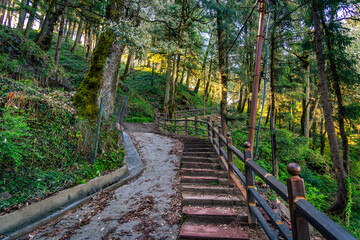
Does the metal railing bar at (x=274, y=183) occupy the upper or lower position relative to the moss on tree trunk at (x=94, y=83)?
lower

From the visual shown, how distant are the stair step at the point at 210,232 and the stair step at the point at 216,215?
16 centimetres

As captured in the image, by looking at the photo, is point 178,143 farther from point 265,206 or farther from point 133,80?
point 133,80

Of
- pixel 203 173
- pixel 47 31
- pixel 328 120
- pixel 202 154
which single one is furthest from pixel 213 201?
pixel 47 31

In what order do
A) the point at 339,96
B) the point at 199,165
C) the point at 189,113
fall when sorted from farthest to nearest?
the point at 189,113, the point at 339,96, the point at 199,165

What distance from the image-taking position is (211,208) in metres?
3.51

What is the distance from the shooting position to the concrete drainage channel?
2970 millimetres

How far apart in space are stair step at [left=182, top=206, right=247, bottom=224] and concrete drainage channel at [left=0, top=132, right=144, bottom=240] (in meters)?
2.58

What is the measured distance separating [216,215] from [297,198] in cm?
189

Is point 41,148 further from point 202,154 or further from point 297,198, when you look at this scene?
point 297,198

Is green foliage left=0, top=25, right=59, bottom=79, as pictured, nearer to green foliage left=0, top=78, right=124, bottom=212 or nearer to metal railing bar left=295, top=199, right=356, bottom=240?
green foliage left=0, top=78, right=124, bottom=212

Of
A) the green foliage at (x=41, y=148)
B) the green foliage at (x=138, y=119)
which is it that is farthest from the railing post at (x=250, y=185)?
the green foliage at (x=138, y=119)

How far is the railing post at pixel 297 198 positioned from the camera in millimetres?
1611

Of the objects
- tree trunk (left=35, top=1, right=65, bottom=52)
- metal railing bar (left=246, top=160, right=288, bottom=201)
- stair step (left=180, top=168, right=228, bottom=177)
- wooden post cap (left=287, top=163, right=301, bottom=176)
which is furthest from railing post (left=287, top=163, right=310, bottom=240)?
tree trunk (left=35, top=1, right=65, bottom=52)

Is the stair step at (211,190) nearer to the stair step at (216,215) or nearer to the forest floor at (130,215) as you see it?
the forest floor at (130,215)
